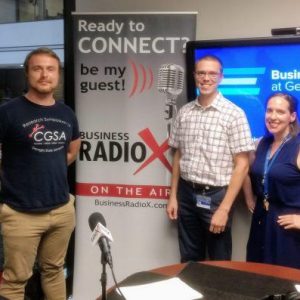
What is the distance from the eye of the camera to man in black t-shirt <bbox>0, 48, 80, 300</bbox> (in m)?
2.28

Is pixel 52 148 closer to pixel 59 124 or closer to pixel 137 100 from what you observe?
pixel 59 124

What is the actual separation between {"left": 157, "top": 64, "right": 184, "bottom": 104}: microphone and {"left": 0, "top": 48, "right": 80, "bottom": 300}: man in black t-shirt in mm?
730

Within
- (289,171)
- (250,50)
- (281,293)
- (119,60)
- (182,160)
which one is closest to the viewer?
(281,293)

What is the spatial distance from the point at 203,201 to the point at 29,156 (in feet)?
3.44

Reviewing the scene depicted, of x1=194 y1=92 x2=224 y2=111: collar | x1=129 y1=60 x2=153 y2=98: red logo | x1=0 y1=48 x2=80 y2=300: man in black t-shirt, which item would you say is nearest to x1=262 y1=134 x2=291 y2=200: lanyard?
x1=194 y1=92 x2=224 y2=111: collar

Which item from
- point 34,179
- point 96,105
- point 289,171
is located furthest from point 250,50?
point 34,179

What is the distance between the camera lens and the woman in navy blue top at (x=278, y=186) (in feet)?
7.55

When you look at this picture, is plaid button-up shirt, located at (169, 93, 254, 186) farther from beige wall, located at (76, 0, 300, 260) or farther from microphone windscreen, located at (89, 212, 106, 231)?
microphone windscreen, located at (89, 212, 106, 231)

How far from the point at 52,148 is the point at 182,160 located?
812mm

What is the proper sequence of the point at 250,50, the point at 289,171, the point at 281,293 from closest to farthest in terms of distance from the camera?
the point at 281,293 < the point at 289,171 < the point at 250,50

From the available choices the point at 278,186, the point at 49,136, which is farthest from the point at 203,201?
the point at 49,136

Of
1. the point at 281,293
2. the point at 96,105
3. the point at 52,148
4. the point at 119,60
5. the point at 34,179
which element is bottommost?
the point at 281,293

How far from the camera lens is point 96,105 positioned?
297 cm

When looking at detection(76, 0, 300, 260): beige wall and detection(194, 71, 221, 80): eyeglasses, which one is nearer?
detection(194, 71, 221, 80): eyeglasses
